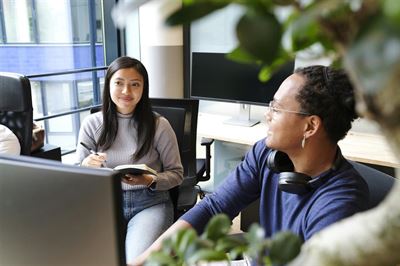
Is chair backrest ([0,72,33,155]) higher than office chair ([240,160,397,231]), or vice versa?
chair backrest ([0,72,33,155])

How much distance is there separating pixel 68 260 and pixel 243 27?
0.61 metres

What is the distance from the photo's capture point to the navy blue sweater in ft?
3.60

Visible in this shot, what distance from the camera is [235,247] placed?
0.53 m

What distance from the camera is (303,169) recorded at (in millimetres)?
1288

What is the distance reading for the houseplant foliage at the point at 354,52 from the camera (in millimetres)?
288

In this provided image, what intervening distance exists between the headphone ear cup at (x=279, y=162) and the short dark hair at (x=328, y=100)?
171 mm

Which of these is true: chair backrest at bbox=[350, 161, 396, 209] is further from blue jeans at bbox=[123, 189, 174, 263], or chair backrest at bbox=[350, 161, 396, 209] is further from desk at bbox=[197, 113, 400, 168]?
blue jeans at bbox=[123, 189, 174, 263]

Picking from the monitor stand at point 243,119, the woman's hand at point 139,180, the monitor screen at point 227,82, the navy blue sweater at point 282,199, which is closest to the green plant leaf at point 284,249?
the navy blue sweater at point 282,199

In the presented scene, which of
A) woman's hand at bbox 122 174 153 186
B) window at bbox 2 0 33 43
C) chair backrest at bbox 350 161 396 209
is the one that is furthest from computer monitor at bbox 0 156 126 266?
window at bbox 2 0 33 43

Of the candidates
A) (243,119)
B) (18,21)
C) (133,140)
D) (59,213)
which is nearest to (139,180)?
(133,140)

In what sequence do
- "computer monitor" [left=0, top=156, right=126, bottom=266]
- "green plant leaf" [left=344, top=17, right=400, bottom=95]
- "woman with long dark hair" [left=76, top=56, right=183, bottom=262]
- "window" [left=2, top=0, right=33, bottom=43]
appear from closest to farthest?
"green plant leaf" [left=344, top=17, right=400, bottom=95] → "computer monitor" [left=0, top=156, right=126, bottom=266] → "woman with long dark hair" [left=76, top=56, right=183, bottom=262] → "window" [left=2, top=0, right=33, bottom=43]

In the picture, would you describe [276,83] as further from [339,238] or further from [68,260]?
[339,238]

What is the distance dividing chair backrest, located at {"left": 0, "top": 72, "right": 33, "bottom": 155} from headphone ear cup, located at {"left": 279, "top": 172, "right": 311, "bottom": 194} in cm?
150

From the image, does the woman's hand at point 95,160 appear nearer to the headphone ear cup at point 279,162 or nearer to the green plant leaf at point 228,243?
the headphone ear cup at point 279,162
